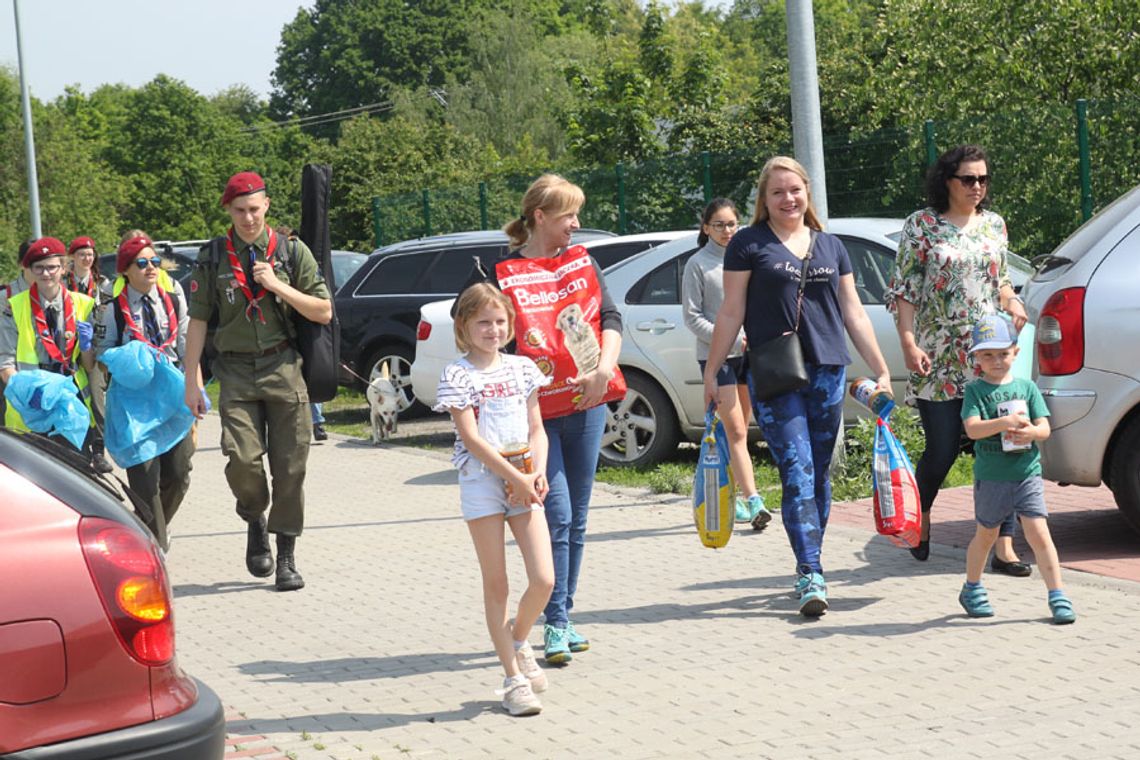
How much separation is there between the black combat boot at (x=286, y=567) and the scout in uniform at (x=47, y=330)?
1573mm

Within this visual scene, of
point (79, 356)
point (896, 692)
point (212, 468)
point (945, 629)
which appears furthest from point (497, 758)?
point (212, 468)

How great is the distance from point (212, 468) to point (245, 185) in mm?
6395

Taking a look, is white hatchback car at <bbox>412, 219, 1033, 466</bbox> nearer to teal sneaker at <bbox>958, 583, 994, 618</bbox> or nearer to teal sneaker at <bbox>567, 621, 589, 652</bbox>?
teal sneaker at <bbox>958, 583, 994, 618</bbox>

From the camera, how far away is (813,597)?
6.87 m

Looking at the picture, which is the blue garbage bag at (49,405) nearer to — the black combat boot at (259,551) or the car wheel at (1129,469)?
the black combat boot at (259,551)

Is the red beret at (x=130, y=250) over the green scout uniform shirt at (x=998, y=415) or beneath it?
over

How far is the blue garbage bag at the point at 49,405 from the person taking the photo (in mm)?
8703

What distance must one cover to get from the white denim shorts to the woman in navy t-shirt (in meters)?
1.57

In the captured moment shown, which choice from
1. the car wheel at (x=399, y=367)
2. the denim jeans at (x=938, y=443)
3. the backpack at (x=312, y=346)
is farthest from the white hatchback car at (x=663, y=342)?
the car wheel at (x=399, y=367)

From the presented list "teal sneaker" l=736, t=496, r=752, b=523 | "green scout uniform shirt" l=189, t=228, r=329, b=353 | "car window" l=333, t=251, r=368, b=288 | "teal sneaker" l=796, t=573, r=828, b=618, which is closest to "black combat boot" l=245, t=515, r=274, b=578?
"green scout uniform shirt" l=189, t=228, r=329, b=353

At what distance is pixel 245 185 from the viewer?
8039 mm

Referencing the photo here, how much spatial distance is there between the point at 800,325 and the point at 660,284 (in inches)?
177

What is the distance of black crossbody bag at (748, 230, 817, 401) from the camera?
273 inches

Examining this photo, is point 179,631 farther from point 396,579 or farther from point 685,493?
point 685,493
